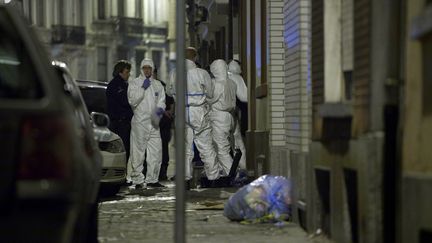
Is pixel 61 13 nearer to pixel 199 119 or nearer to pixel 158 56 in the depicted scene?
pixel 158 56

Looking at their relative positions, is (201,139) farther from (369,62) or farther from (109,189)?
(369,62)

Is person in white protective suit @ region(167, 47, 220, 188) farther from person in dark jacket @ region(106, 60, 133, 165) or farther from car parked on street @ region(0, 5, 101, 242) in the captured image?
car parked on street @ region(0, 5, 101, 242)

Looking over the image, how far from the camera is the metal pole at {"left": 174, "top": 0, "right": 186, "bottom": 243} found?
5430mm

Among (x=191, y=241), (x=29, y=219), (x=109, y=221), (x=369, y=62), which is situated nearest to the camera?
(x=29, y=219)

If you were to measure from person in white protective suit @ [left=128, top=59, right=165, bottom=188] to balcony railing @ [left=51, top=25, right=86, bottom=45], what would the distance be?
46330 millimetres

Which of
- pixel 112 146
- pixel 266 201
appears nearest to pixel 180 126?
pixel 266 201

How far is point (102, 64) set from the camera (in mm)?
60500

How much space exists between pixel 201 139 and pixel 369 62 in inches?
290

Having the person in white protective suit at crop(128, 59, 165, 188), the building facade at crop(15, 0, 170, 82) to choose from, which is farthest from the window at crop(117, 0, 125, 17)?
the person in white protective suit at crop(128, 59, 165, 188)

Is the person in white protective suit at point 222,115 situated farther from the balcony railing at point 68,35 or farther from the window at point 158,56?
the window at point 158,56

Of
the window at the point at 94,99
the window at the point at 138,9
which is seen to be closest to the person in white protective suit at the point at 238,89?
the window at the point at 94,99

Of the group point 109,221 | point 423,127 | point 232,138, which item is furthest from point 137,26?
point 423,127

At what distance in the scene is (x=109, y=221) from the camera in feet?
31.4

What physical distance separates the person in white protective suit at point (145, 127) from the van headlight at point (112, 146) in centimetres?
103
